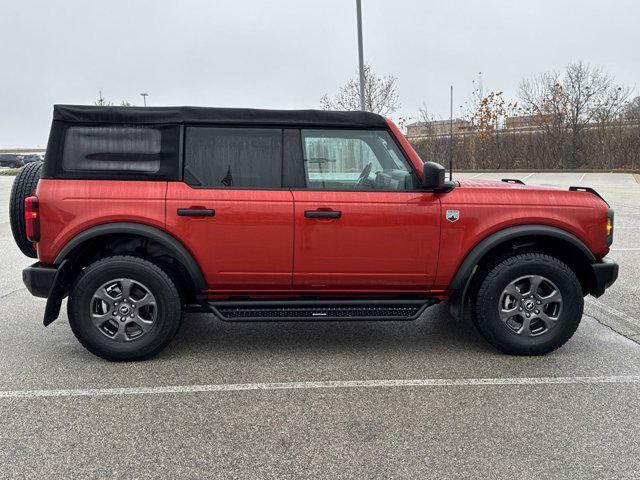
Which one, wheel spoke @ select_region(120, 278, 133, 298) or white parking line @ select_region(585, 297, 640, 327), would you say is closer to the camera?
wheel spoke @ select_region(120, 278, 133, 298)

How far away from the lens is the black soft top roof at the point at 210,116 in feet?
12.3

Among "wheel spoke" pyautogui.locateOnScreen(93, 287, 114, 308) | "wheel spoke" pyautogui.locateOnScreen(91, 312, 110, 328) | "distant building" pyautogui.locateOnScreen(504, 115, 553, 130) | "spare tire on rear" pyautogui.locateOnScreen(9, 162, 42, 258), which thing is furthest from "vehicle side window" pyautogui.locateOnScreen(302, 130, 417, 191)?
"distant building" pyautogui.locateOnScreen(504, 115, 553, 130)

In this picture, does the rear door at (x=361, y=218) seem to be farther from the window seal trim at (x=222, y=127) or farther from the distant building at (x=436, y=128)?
the distant building at (x=436, y=128)

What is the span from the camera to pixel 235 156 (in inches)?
152

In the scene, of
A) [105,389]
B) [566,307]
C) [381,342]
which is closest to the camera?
[105,389]

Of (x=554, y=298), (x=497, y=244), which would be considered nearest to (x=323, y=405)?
(x=497, y=244)

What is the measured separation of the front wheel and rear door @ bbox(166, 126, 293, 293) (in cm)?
148

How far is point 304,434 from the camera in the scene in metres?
2.87

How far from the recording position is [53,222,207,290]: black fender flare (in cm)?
369

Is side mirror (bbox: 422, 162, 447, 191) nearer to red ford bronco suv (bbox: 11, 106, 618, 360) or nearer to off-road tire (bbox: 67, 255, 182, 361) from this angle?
red ford bronco suv (bbox: 11, 106, 618, 360)

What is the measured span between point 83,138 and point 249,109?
1188 mm

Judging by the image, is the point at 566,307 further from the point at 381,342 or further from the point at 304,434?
the point at 304,434

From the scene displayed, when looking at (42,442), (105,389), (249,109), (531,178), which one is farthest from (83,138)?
(531,178)

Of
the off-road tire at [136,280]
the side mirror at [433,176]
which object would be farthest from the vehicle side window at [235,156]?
the side mirror at [433,176]
